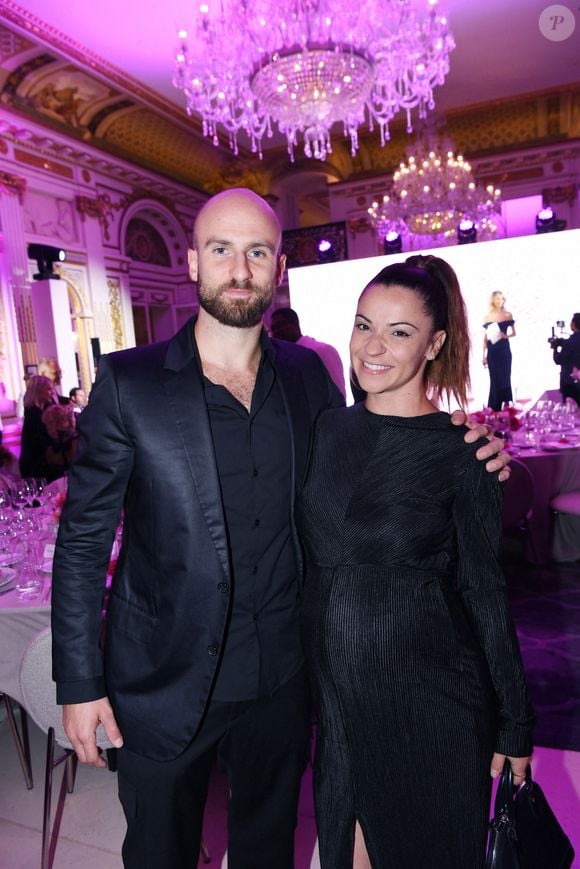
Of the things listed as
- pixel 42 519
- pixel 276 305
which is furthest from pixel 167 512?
pixel 276 305

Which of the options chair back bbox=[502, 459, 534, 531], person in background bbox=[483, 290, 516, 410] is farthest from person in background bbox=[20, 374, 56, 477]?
person in background bbox=[483, 290, 516, 410]

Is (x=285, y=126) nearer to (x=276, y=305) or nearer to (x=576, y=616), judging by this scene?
(x=576, y=616)

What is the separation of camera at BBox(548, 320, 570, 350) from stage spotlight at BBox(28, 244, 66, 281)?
6267mm

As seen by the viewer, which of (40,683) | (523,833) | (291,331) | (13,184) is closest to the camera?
(523,833)

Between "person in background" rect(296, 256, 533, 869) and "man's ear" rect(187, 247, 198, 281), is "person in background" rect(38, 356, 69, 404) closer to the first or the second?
"man's ear" rect(187, 247, 198, 281)

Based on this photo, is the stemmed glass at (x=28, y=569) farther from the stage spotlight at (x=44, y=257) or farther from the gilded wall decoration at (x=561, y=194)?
the gilded wall decoration at (x=561, y=194)

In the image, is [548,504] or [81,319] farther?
[81,319]

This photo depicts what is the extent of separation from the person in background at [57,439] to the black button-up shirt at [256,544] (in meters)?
4.05

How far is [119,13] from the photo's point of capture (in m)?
6.83

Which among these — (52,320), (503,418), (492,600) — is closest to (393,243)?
(503,418)

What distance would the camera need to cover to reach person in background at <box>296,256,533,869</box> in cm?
129

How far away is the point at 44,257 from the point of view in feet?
26.3

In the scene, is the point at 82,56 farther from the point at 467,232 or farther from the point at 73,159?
the point at 467,232

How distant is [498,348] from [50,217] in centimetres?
656
